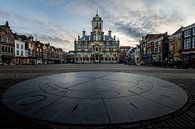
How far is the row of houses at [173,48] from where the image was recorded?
36.8 metres

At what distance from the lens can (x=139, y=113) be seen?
3.93 metres

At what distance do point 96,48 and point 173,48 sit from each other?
66.6m

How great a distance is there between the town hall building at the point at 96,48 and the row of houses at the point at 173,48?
40.0 metres

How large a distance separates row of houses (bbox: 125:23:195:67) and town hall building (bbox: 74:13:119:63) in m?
40.0

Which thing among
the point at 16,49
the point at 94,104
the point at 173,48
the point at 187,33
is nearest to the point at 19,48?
the point at 16,49

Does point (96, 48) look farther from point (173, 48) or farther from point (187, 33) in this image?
point (187, 33)

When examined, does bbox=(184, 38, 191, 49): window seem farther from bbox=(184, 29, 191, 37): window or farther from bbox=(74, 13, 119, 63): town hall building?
bbox=(74, 13, 119, 63): town hall building

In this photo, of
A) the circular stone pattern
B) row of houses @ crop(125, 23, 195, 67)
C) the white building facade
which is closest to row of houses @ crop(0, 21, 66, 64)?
the white building facade

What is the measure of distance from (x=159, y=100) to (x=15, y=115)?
392 centimetres

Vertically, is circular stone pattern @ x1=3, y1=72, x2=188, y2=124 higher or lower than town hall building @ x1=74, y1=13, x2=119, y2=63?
lower

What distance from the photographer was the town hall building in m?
108

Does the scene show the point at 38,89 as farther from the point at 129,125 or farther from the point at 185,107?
Answer: the point at 185,107

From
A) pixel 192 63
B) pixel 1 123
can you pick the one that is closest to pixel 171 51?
pixel 192 63

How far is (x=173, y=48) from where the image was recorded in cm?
4597
